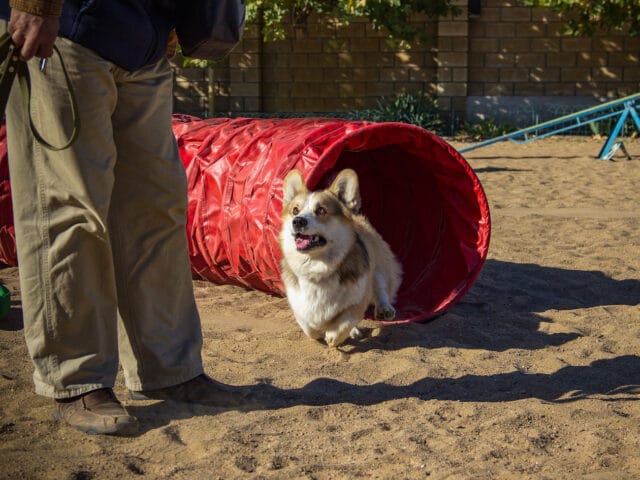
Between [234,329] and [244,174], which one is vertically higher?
[244,174]

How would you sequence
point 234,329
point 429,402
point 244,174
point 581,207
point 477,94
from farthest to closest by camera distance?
point 477,94 → point 581,207 → point 244,174 → point 234,329 → point 429,402

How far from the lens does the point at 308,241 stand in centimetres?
450

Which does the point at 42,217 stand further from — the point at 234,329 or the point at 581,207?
the point at 581,207

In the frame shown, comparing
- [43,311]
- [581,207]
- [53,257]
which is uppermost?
[53,257]

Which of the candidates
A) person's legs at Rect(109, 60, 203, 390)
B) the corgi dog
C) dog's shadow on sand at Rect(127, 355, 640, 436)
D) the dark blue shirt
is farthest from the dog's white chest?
the dark blue shirt

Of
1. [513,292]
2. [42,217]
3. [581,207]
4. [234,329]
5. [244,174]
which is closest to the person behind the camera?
[42,217]

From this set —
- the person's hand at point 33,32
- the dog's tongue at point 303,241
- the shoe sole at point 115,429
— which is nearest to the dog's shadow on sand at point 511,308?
the dog's tongue at point 303,241

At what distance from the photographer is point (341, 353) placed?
4.52 meters

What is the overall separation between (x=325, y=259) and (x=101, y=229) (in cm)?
175

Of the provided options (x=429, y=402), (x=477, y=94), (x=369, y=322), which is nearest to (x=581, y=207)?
(x=369, y=322)

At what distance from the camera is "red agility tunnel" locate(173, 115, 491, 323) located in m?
5.02

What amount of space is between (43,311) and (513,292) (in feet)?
11.7

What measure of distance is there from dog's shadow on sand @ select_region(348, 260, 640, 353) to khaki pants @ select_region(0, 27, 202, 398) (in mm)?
1516

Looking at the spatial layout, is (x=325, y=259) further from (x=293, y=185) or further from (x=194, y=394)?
(x=194, y=394)
